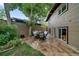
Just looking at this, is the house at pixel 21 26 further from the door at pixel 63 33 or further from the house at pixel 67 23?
the door at pixel 63 33

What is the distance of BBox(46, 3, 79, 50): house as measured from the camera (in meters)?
4.46

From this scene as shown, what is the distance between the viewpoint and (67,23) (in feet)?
16.3

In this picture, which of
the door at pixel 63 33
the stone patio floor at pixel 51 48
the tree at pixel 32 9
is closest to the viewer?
the stone patio floor at pixel 51 48

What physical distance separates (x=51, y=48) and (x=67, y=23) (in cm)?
118

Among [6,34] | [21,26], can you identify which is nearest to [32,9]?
[21,26]

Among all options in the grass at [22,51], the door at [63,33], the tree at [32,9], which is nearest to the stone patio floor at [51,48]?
the grass at [22,51]

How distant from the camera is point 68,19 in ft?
15.8

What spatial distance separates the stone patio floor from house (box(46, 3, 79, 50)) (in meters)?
0.27

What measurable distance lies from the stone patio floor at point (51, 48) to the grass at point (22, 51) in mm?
175

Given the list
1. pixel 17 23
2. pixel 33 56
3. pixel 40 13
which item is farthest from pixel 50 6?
pixel 33 56

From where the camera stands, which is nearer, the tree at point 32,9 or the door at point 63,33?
the tree at point 32,9

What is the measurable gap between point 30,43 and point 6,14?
49.7 inches

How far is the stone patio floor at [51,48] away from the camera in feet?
14.0

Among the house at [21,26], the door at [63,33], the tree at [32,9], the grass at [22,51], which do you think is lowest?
the grass at [22,51]
